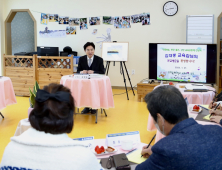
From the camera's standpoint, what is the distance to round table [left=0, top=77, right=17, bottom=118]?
4.22 m

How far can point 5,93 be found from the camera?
4473 millimetres

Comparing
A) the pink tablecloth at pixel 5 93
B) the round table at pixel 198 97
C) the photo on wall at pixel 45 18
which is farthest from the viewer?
the photo on wall at pixel 45 18

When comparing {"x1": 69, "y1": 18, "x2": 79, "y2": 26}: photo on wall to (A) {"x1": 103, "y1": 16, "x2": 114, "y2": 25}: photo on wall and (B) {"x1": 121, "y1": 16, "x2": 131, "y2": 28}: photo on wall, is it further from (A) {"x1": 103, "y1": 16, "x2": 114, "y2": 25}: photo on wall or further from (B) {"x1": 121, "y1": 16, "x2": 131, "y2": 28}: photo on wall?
(B) {"x1": 121, "y1": 16, "x2": 131, "y2": 28}: photo on wall

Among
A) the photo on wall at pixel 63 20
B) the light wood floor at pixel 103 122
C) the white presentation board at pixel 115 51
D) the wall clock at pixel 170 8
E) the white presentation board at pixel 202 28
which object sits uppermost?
the wall clock at pixel 170 8

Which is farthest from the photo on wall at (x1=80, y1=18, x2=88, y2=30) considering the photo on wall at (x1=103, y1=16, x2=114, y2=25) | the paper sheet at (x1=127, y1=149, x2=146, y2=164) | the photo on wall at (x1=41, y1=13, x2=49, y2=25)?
the paper sheet at (x1=127, y1=149, x2=146, y2=164)

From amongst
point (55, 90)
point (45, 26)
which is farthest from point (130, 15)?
point (55, 90)

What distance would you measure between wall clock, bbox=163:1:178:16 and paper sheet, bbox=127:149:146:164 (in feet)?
19.9

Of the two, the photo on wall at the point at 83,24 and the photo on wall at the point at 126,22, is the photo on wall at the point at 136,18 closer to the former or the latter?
the photo on wall at the point at 126,22

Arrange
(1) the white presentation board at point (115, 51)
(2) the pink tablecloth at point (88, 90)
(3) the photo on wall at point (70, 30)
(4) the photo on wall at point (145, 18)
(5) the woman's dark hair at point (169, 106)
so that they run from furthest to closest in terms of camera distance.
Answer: (3) the photo on wall at point (70, 30), (4) the photo on wall at point (145, 18), (1) the white presentation board at point (115, 51), (2) the pink tablecloth at point (88, 90), (5) the woman's dark hair at point (169, 106)

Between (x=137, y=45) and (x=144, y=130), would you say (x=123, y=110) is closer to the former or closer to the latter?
(x=144, y=130)

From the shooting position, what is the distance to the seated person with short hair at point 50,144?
1.06 metres

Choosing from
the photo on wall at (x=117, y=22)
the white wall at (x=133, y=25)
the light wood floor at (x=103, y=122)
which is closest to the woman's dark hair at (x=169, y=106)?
the light wood floor at (x=103, y=122)

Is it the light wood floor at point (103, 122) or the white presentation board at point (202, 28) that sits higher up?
the white presentation board at point (202, 28)

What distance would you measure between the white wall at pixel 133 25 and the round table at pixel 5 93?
366 centimetres
